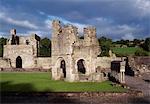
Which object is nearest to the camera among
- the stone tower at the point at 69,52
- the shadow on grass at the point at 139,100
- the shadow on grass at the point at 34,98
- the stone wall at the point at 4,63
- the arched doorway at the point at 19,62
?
the shadow on grass at the point at 34,98

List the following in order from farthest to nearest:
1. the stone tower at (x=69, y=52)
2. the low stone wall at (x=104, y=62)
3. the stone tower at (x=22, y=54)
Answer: the stone tower at (x=22, y=54) → the low stone wall at (x=104, y=62) → the stone tower at (x=69, y=52)

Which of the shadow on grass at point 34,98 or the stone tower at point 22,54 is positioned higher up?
the stone tower at point 22,54

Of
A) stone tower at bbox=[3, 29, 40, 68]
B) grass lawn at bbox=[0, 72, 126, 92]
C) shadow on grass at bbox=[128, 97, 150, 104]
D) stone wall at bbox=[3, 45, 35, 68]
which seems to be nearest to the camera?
shadow on grass at bbox=[128, 97, 150, 104]

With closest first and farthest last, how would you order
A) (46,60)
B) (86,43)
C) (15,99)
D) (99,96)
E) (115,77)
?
(15,99) → (99,96) → (115,77) → (86,43) → (46,60)

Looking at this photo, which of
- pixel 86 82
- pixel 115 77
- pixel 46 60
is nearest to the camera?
pixel 86 82

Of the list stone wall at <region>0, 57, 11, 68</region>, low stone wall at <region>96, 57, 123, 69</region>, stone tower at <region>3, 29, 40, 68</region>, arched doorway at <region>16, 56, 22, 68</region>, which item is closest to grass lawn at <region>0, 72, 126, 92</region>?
low stone wall at <region>96, 57, 123, 69</region>

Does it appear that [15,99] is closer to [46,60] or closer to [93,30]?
[93,30]

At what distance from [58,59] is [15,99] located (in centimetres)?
1424

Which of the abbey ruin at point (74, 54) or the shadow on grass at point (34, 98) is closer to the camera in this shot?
the shadow on grass at point (34, 98)

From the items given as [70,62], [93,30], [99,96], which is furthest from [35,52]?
[99,96]

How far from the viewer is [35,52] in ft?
192

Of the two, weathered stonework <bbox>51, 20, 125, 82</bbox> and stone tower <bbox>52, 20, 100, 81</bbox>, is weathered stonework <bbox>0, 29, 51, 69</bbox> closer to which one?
weathered stonework <bbox>51, 20, 125, 82</bbox>

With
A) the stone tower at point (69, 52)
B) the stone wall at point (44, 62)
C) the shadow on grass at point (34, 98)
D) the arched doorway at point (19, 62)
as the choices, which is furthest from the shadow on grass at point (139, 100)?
the arched doorway at point (19, 62)

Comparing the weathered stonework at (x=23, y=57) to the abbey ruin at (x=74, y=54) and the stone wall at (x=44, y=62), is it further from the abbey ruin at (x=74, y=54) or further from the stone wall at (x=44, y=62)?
the abbey ruin at (x=74, y=54)
